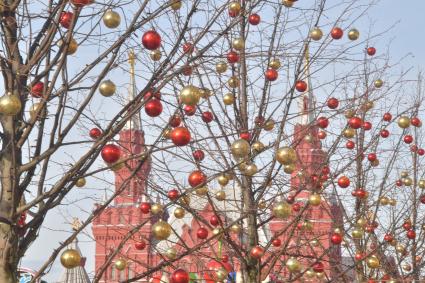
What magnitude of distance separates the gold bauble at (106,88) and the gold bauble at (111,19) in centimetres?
33

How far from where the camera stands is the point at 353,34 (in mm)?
6215

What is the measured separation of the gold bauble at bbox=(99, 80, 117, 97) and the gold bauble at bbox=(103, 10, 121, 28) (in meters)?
0.33

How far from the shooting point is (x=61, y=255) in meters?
3.30

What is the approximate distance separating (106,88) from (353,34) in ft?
11.4

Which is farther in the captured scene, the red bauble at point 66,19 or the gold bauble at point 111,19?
the red bauble at point 66,19

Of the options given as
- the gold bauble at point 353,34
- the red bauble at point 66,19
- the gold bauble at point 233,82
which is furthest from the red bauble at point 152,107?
the gold bauble at point 353,34

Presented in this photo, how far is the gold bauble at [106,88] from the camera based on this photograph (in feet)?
11.7

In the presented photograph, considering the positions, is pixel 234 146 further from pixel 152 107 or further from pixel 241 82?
pixel 241 82

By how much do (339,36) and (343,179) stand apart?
1.42m

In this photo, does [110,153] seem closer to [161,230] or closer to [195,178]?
[161,230]

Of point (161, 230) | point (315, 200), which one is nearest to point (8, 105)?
point (161, 230)

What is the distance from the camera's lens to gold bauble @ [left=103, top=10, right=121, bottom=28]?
3452 millimetres

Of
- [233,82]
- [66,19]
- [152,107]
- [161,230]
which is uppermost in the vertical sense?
[233,82]

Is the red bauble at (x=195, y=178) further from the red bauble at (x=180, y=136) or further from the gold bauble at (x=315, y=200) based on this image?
the gold bauble at (x=315, y=200)
